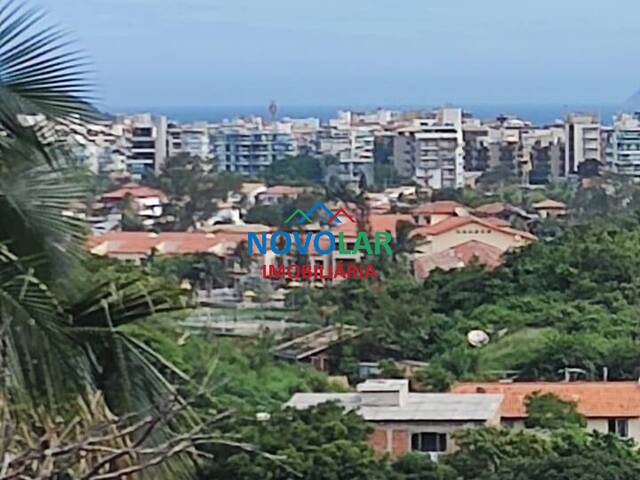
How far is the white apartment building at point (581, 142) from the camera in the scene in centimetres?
3159

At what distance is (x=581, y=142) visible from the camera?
107ft

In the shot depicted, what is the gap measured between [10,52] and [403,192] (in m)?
23.2

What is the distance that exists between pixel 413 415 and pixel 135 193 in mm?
14442

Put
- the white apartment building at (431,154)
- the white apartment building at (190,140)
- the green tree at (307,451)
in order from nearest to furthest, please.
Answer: the green tree at (307,451), the white apartment building at (190,140), the white apartment building at (431,154)

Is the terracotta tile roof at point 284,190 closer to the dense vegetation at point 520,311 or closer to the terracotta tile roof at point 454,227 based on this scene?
the terracotta tile roof at point 454,227

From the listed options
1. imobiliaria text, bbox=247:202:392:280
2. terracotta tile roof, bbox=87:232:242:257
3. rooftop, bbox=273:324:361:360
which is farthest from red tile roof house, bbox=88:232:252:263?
rooftop, bbox=273:324:361:360

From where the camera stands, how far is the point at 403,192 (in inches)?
1006

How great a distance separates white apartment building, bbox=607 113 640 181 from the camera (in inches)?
1185

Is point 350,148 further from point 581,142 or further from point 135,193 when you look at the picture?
point 135,193

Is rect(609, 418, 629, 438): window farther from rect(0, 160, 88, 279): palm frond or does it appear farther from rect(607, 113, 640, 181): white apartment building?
rect(607, 113, 640, 181): white apartment building

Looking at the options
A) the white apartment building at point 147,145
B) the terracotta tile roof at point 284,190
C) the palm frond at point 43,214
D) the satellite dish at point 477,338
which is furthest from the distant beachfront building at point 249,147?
the palm frond at point 43,214

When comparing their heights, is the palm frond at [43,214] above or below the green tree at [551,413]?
above

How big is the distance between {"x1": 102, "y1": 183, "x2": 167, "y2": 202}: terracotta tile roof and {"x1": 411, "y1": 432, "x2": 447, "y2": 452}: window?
1233 cm

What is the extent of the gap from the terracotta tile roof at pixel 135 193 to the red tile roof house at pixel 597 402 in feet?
37.4
